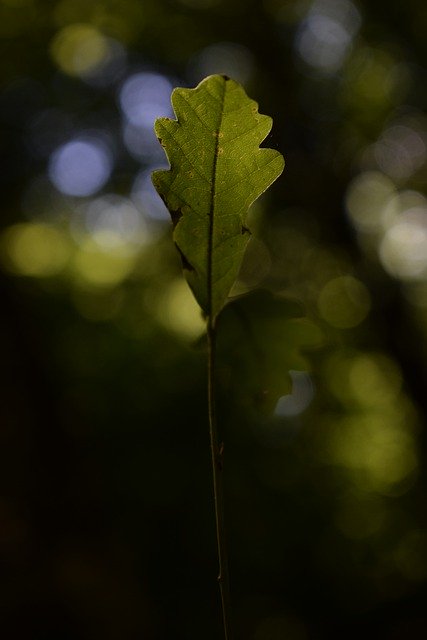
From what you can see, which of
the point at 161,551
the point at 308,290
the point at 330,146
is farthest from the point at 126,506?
the point at 330,146

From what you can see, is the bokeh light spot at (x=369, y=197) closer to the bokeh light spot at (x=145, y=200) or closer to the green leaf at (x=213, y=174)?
the bokeh light spot at (x=145, y=200)

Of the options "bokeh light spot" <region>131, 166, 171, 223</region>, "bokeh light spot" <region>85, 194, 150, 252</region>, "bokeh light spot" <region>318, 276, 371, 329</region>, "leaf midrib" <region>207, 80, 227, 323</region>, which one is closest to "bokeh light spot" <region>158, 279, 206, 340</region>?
"bokeh light spot" <region>85, 194, 150, 252</region>

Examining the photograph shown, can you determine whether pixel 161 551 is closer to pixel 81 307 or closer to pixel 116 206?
pixel 81 307

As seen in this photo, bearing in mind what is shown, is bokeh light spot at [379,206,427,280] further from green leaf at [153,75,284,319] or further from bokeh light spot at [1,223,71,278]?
green leaf at [153,75,284,319]

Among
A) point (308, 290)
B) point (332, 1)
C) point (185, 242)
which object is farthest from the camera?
point (308, 290)

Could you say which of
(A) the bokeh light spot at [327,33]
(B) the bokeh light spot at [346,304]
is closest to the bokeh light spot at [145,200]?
(B) the bokeh light spot at [346,304]
